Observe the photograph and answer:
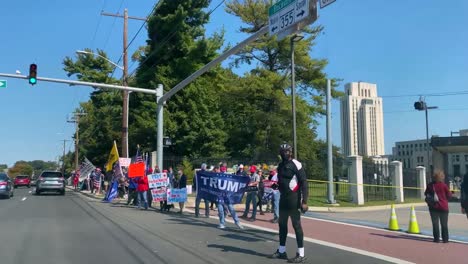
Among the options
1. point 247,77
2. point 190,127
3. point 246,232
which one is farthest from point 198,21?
point 246,232

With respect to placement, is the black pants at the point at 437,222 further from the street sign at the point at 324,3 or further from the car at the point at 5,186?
the car at the point at 5,186

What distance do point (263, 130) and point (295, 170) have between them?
34.1 m

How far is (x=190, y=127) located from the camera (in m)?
39.7

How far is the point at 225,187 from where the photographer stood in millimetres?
14367

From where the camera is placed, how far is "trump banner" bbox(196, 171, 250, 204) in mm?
14289

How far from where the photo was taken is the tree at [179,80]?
39438 millimetres

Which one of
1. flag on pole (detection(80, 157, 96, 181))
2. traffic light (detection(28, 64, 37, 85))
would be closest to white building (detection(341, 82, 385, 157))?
flag on pole (detection(80, 157, 96, 181))

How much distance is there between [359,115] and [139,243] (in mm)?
48989

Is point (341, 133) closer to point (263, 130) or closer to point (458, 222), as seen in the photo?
point (263, 130)

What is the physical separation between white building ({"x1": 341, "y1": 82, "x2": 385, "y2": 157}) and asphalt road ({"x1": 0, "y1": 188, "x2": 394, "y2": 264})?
131 feet

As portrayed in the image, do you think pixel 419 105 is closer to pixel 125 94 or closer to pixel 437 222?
pixel 125 94

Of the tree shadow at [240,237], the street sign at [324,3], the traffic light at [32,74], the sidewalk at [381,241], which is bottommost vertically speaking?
the sidewalk at [381,241]

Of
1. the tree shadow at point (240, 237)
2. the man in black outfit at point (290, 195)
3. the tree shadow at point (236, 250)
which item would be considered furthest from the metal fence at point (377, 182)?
the man in black outfit at point (290, 195)

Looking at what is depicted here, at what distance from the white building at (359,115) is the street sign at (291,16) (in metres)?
37.5
